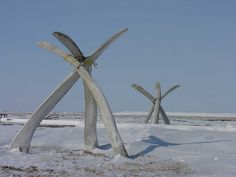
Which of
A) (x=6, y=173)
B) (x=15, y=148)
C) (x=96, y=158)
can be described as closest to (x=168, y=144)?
(x=96, y=158)

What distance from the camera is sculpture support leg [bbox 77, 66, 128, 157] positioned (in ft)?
50.2

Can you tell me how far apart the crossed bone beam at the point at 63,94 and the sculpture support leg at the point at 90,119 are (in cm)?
88

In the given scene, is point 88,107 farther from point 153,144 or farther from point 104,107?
point 153,144

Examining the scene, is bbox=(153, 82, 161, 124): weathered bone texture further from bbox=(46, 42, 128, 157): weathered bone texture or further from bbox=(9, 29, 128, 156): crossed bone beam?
bbox=(46, 42, 128, 157): weathered bone texture

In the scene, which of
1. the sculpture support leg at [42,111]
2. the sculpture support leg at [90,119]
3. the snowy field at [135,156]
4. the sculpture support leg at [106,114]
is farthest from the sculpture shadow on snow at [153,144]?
the sculpture support leg at [42,111]

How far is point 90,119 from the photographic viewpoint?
1770 centimetres

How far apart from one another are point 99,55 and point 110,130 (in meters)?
3.33

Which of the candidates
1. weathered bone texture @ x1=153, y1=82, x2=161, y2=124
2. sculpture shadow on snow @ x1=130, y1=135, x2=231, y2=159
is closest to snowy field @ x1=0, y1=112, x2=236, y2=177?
sculpture shadow on snow @ x1=130, y1=135, x2=231, y2=159

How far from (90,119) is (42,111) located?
2062mm

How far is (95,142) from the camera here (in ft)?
58.4

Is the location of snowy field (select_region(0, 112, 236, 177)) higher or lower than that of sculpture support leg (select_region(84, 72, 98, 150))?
lower

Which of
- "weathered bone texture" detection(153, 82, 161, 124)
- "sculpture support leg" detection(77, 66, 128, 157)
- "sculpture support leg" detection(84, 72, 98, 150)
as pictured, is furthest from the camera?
"weathered bone texture" detection(153, 82, 161, 124)

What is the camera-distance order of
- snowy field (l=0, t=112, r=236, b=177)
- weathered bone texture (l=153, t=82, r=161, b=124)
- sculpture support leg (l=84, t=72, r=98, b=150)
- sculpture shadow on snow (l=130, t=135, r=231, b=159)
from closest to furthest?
1. snowy field (l=0, t=112, r=236, b=177)
2. sculpture shadow on snow (l=130, t=135, r=231, b=159)
3. sculpture support leg (l=84, t=72, r=98, b=150)
4. weathered bone texture (l=153, t=82, r=161, b=124)

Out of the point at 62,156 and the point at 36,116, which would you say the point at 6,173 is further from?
the point at 36,116
